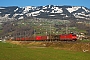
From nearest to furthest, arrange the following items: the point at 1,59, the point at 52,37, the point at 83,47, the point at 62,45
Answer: the point at 1,59, the point at 83,47, the point at 62,45, the point at 52,37

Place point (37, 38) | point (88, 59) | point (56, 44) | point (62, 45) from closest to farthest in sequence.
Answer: point (88, 59) < point (62, 45) < point (56, 44) < point (37, 38)

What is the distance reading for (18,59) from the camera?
38.4 meters

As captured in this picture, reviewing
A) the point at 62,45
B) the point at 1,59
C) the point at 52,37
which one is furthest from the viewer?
the point at 52,37

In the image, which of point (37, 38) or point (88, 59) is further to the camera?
point (37, 38)

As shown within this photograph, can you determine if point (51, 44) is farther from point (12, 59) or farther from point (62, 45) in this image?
point (12, 59)

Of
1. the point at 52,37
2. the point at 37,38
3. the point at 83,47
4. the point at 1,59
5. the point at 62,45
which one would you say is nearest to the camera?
the point at 1,59

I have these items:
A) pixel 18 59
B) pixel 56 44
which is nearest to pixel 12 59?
pixel 18 59

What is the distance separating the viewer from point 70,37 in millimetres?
112688

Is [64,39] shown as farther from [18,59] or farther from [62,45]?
[18,59]

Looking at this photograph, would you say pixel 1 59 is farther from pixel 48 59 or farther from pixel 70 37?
pixel 70 37

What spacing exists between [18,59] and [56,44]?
2454 inches

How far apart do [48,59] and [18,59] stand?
454 centimetres

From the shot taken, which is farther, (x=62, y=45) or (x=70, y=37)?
(x=70, y=37)

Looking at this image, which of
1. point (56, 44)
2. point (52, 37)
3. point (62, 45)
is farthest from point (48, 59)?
point (52, 37)
